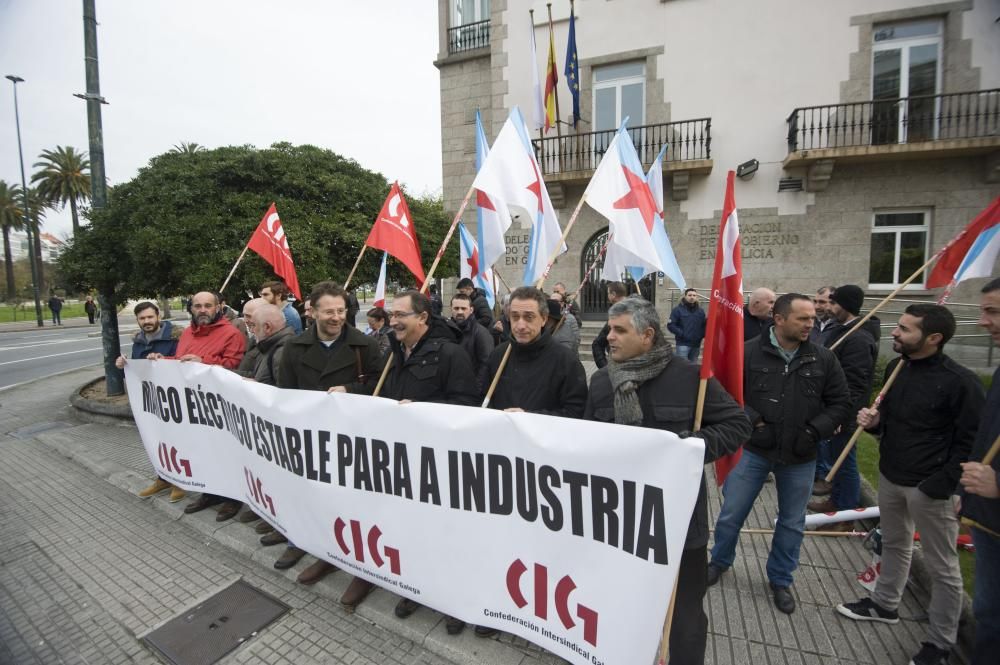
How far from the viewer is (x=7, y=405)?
30.0 feet

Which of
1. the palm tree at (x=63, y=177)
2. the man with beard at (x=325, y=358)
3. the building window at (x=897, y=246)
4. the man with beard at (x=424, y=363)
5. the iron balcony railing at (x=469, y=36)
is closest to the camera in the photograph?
the man with beard at (x=424, y=363)

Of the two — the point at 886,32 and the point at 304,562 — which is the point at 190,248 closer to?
the point at 304,562

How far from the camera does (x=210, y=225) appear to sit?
22.7ft

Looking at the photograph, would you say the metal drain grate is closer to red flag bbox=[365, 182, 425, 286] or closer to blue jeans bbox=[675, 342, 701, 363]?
red flag bbox=[365, 182, 425, 286]

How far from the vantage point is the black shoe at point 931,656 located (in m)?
2.39

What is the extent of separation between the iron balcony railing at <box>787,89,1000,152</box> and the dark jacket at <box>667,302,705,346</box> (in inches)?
265

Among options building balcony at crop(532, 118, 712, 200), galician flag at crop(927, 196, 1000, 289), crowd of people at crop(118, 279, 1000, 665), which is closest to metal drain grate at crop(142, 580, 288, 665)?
crowd of people at crop(118, 279, 1000, 665)

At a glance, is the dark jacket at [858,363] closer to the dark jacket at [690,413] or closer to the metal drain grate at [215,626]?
the dark jacket at [690,413]

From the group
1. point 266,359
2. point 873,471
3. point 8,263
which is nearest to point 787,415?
point 873,471

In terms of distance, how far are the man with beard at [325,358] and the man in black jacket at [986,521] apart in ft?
11.4

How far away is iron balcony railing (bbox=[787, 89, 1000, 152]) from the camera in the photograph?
10586 mm

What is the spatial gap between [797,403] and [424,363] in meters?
2.33

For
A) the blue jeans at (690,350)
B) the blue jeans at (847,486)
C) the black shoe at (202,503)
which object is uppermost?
the blue jeans at (690,350)

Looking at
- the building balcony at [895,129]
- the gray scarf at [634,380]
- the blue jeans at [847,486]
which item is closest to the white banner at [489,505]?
the gray scarf at [634,380]
